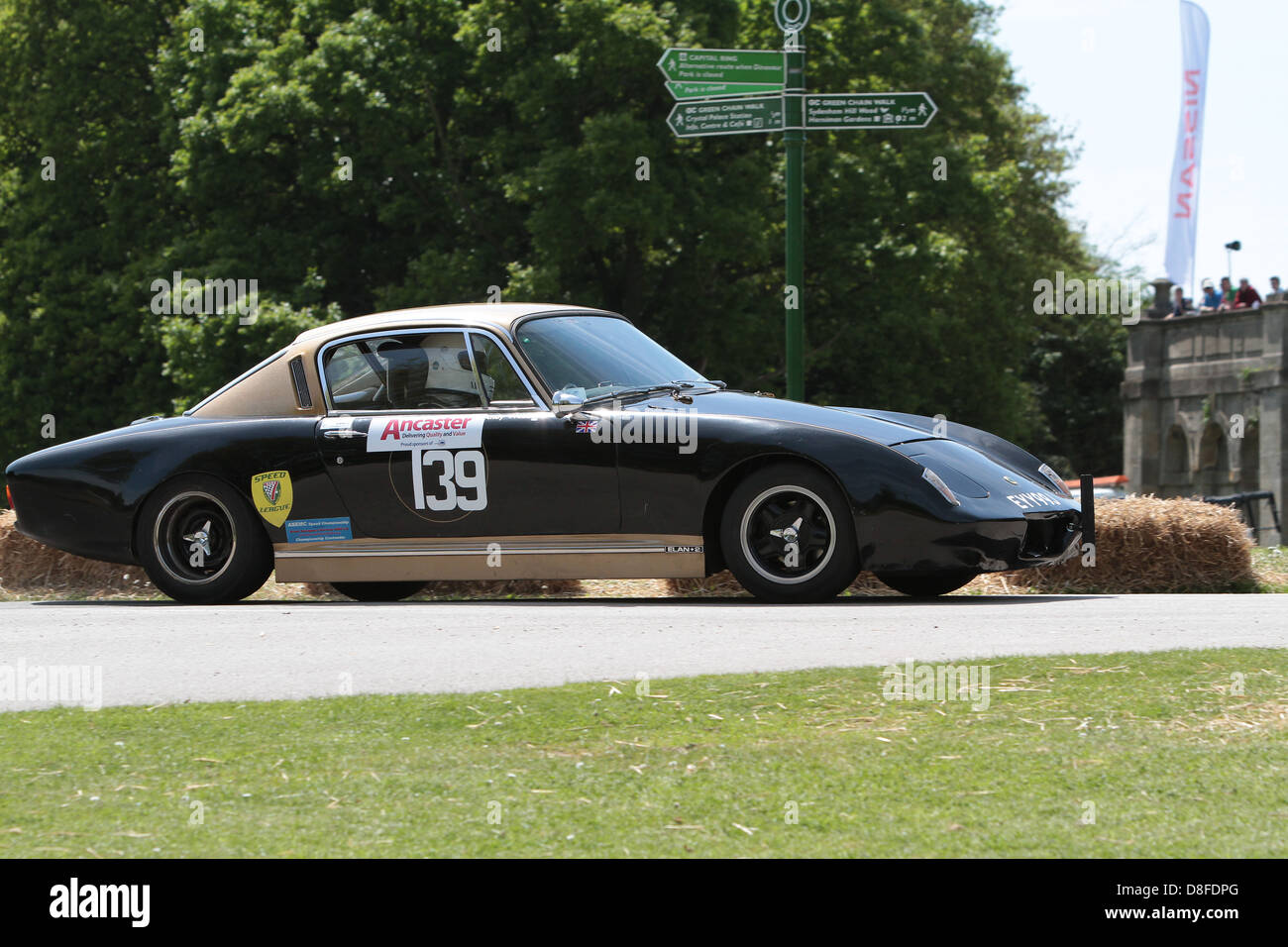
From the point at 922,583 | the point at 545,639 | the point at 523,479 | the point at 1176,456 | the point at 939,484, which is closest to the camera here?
the point at 545,639

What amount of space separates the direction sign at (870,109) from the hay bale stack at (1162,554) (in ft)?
11.9

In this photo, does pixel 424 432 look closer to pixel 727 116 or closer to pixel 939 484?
pixel 939 484

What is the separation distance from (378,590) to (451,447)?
7.01 feet

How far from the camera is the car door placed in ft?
30.4

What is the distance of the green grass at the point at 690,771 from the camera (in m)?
4.16

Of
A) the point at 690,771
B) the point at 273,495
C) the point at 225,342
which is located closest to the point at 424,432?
the point at 273,495

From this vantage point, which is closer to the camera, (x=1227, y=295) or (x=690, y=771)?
(x=690, y=771)

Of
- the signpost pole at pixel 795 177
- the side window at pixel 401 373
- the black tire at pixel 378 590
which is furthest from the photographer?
the signpost pole at pixel 795 177

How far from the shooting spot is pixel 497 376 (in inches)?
382

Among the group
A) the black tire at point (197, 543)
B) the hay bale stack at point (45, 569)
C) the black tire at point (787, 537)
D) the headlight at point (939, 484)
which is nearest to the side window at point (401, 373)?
the black tire at point (197, 543)

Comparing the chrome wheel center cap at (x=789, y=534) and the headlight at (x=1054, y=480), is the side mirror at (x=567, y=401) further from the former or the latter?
the headlight at (x=1054, y=480)

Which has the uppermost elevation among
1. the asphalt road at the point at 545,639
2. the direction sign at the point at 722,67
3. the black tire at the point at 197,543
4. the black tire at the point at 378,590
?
the direction sign at the point at 722,67

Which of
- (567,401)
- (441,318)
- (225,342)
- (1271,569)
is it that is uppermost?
(225,342)

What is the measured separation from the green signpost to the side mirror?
3570 millimetres
